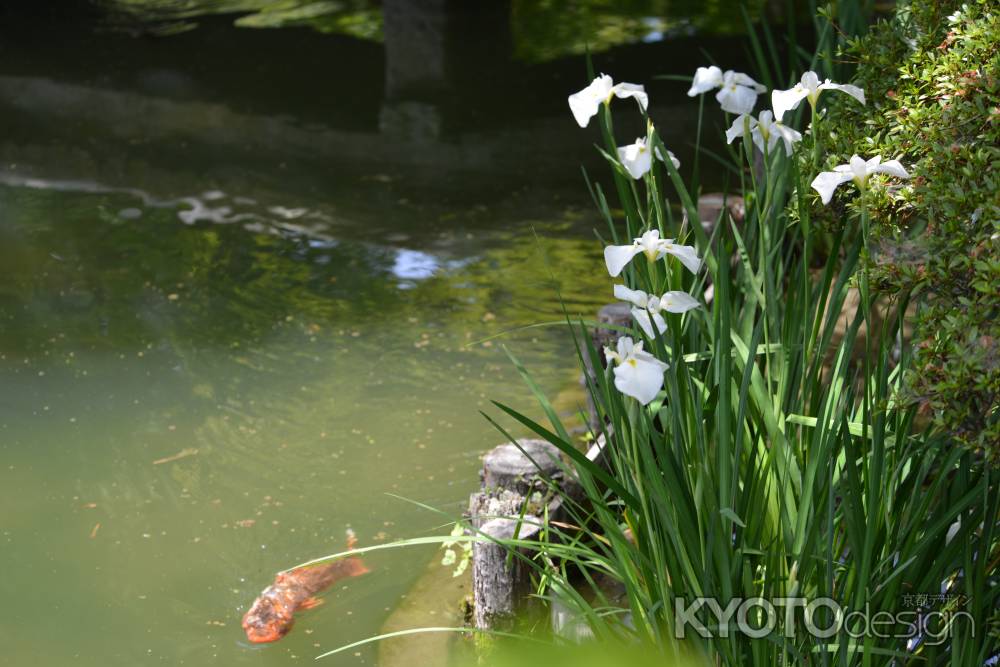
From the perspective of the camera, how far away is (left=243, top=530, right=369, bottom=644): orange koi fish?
2730 millimetres

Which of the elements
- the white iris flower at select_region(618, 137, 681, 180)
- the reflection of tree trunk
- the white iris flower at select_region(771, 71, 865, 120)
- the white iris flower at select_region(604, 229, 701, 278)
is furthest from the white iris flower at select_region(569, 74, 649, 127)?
the reflection of tree trunk

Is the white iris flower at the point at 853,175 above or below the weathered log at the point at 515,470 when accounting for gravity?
above

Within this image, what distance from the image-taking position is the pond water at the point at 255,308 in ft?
9.84

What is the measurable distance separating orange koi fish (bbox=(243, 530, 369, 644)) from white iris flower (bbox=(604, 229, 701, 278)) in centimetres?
140

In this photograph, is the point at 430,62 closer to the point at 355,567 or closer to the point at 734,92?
the point at 355,567

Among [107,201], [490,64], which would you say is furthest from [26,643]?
[490,64]

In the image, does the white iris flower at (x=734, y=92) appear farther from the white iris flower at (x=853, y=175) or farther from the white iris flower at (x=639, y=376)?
the white iris flower at (x=639, y=376)

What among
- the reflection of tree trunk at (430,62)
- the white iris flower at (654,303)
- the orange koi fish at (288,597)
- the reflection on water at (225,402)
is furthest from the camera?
the reflection of tree trunk at (430,62)

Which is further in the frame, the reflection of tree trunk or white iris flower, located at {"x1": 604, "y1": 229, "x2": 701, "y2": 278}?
the reflection of tree trunk

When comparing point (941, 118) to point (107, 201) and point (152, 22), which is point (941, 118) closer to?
point (107, 201)

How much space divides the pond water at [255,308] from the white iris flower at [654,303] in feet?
2.77

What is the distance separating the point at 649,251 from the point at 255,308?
9.80ft

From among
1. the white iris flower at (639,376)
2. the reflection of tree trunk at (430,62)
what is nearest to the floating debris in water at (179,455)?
the white iris flower at (639,376)

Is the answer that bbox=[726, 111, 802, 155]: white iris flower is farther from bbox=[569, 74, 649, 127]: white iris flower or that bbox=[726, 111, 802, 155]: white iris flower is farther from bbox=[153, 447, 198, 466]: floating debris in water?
bbox=[153, 447, 198, 466]: floating debris in water
